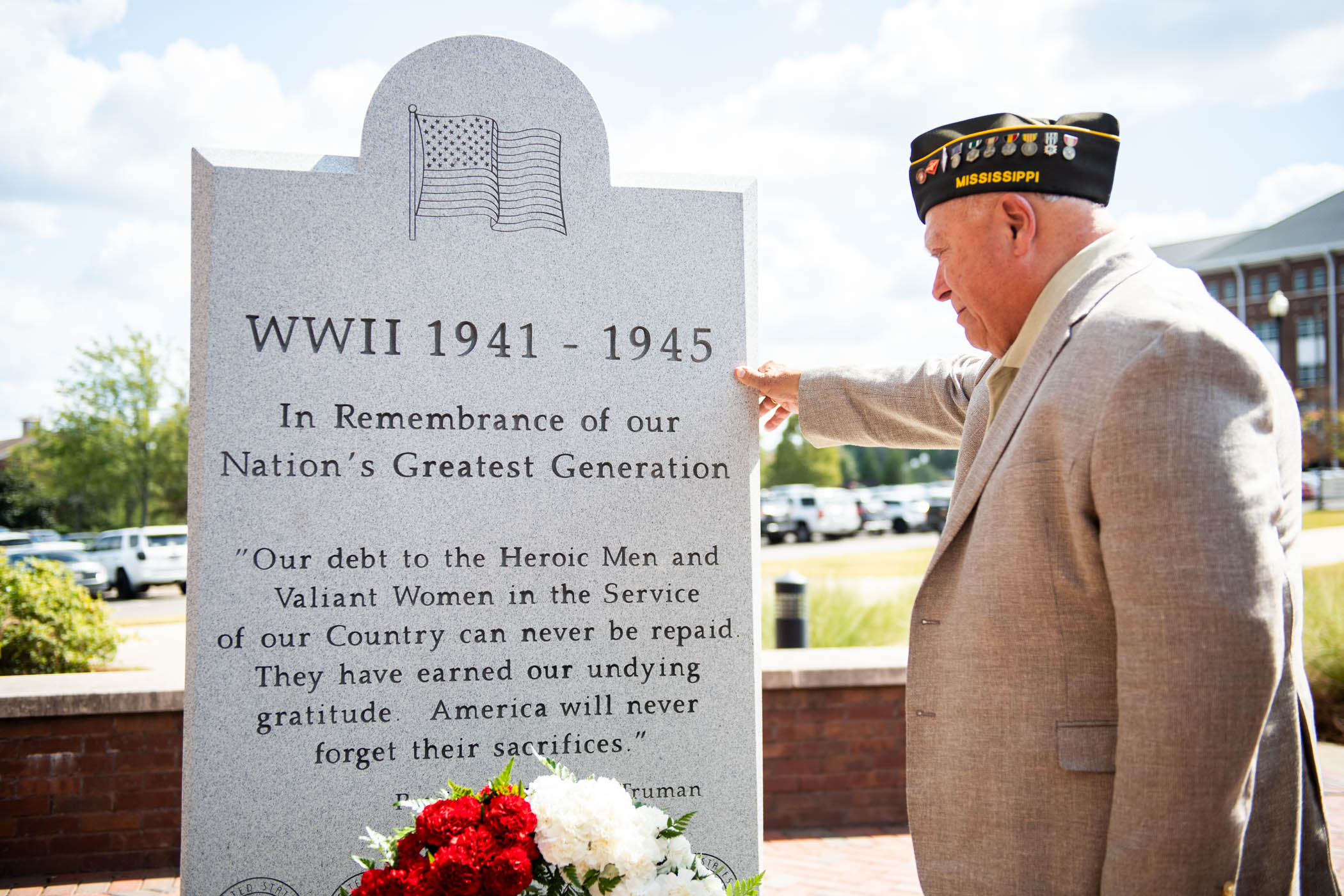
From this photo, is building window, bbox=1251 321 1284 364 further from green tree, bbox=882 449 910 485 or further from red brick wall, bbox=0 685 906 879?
red brick wall, bbox=0 685 906 879

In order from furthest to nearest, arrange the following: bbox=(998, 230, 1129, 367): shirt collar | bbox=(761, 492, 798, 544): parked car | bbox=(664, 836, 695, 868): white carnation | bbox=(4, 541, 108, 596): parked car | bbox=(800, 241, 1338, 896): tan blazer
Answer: bbox=(761, 492, 798, 544): parked car, bbox=(4, 541, 108, 596): parked car, bbox=(664, 836, 695, 868): white carnation, bbox=(998, 230, 1129, 367): shirt collar, bbox=(800, 241, 1338, 896): tan blazer

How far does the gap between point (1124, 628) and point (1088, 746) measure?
260mm

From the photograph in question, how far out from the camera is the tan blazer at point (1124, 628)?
152cm

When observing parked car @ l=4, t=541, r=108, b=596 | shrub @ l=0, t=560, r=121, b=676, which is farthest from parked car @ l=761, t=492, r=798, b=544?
shrub @ l=0, t=560, r=121, b=676

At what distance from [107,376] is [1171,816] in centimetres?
3603

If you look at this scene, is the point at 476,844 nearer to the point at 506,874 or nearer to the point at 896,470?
the point at 506,874

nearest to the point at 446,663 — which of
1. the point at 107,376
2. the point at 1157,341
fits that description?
the point at 1157,341

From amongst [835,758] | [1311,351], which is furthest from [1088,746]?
[1311,351]

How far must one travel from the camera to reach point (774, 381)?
295 centimetres

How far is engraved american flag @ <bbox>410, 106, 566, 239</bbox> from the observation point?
281cm

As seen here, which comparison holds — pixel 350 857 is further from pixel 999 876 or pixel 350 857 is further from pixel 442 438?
pixel 999 876

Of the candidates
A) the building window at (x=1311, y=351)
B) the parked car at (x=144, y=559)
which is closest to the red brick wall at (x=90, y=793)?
the parked car at (x=144, y=559)

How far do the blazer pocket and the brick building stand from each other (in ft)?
190

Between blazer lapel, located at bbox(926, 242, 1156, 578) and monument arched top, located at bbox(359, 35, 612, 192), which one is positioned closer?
blazer lapel, located at bbox(926, 242, 1156, 578)
